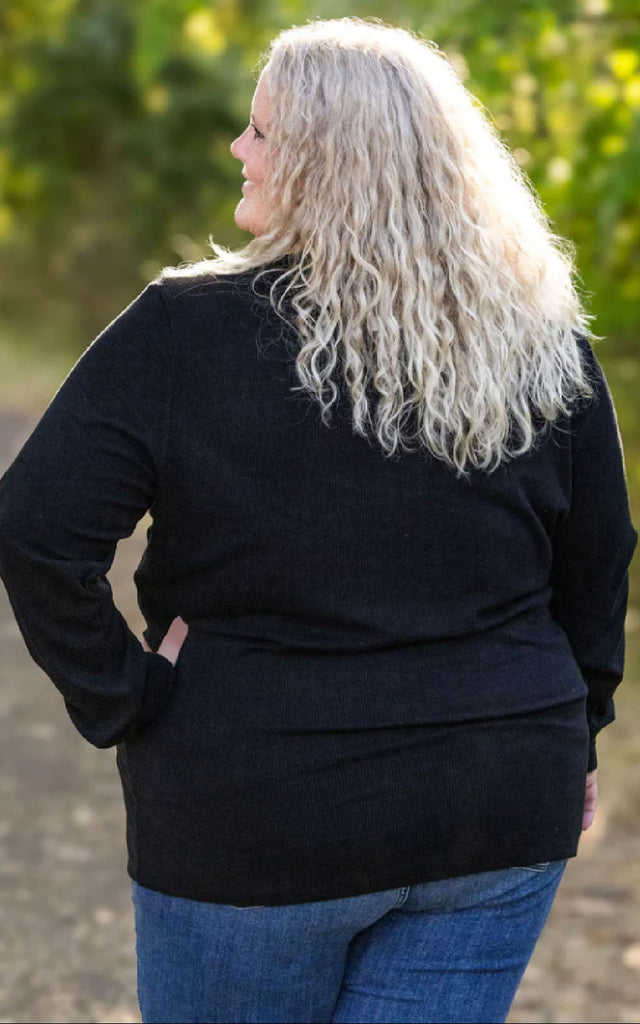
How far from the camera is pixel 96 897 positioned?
4480 millimetres

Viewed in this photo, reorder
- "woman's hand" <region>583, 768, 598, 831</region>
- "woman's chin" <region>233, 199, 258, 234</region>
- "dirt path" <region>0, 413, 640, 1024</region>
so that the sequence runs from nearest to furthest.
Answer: "woman's chin" <region>233, 199, 258, 234</region>
"woman's hand" <region>583, 768, 598, 831</region>
"dirt path" <region>0, 413, 640, 1024</region>

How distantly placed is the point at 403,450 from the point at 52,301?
19.7 m

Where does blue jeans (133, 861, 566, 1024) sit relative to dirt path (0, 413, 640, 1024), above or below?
above

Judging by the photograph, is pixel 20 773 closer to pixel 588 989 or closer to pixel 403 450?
pixel 588 989

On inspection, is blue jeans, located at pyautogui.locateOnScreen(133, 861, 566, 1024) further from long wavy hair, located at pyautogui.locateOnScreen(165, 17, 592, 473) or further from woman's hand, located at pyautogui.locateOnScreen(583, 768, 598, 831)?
long wavy hair, located at pyautogui.locateOnScreen(165, 17, 592, 473)

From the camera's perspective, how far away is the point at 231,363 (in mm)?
1691

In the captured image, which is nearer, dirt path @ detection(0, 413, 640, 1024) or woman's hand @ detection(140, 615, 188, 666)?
woman's hand @ detection(140, 615, 188, 666)

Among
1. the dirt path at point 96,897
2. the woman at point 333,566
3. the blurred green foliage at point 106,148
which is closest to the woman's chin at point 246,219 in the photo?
the woman at point 333,566

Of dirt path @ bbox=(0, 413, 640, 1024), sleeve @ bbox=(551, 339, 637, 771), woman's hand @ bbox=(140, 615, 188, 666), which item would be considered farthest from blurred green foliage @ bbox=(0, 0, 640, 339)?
woman's hand @ bbox=(140, 615, 188, 666)

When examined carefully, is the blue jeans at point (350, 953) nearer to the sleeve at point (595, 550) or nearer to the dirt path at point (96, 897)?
the sleeve at point (595, 550)

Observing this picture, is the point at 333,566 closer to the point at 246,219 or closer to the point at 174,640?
the point at 174,640

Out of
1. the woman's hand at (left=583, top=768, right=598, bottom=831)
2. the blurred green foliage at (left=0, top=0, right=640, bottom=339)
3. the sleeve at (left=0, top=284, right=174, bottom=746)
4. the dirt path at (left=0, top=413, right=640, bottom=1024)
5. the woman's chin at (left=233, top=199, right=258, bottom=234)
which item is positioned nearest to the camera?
the sleeve at (left=0, top=284, right=174, bottom=746)

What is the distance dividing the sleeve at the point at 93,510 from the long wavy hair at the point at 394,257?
0.17 m

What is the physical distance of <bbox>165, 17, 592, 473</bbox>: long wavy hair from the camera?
173 centimetres
